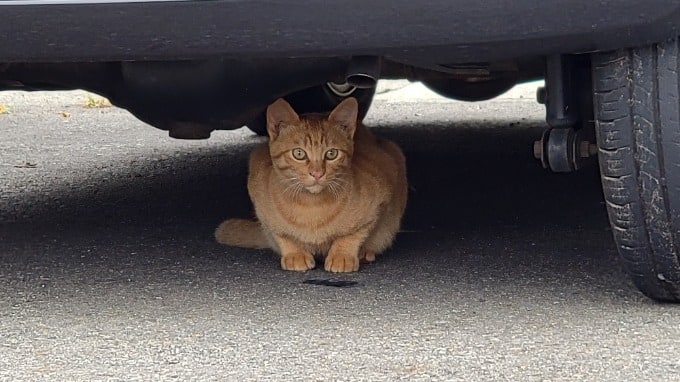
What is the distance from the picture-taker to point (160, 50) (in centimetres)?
202

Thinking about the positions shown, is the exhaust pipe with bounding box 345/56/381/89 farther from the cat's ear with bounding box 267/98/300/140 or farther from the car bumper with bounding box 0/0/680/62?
the cat's ear with bounding box 267/98/300/140

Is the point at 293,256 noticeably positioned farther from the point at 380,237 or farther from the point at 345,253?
the point at 380,237

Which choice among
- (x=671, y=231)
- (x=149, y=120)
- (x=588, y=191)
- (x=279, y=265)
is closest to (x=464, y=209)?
(x=588, y=191)

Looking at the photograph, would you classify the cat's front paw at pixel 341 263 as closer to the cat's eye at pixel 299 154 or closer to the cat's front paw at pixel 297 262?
the cat's front paw at pixel 297 262

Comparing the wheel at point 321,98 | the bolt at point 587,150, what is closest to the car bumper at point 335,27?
the bolt at point 587,150

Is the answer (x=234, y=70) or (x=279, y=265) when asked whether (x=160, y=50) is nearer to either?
(x=234, y=70)

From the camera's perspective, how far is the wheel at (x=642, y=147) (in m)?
2.06

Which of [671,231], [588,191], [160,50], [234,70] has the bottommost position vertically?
[588,191]

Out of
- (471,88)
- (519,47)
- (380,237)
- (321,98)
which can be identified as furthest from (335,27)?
(471,88)

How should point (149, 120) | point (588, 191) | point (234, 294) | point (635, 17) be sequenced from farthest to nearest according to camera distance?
point (588, 191) → point (149, 120) → point (234, 294) → point (635, 17)

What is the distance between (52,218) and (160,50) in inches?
60.3

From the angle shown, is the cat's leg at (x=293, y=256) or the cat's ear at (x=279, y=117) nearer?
the cat's leg at (x=293, y=256)

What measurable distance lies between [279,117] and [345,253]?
1.39ft

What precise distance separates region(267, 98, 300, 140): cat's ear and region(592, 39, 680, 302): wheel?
41.4 inches
